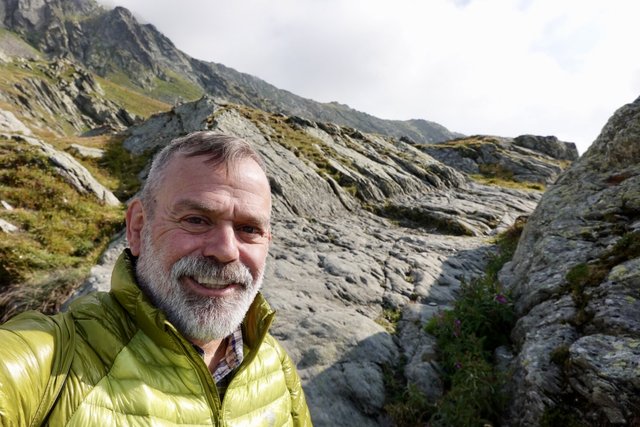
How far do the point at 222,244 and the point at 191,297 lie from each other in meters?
0.51

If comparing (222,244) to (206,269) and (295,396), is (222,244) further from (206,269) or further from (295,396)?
(295,396)

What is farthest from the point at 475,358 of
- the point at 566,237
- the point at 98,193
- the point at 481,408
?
the point at 98,193

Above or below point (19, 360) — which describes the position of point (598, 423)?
below

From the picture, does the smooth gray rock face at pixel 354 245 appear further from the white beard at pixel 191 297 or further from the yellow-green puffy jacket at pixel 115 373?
the white beard at pixel 191 297

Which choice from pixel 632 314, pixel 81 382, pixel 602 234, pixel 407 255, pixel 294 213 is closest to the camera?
pixel 81 382

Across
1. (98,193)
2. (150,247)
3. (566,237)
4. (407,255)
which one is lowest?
(98,193)

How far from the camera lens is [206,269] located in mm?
2994

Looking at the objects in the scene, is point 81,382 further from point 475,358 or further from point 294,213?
point 294,213

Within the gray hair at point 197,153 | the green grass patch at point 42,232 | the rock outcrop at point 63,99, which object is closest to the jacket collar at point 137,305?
the gray hair at point 197,153

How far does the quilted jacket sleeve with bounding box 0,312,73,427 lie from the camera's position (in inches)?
80.1

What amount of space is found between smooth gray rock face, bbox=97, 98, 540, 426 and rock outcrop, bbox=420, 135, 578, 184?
1614 cm

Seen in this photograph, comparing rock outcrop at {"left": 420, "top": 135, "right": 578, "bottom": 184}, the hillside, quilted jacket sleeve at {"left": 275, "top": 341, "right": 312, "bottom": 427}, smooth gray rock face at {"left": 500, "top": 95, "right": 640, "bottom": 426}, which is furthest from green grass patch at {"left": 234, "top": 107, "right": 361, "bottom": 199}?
rock outcrop at {"left": 420, "top": 135, "right": 578, "bottom": 184}

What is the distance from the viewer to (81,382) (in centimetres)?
233

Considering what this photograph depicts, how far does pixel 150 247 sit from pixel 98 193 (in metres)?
16.1
